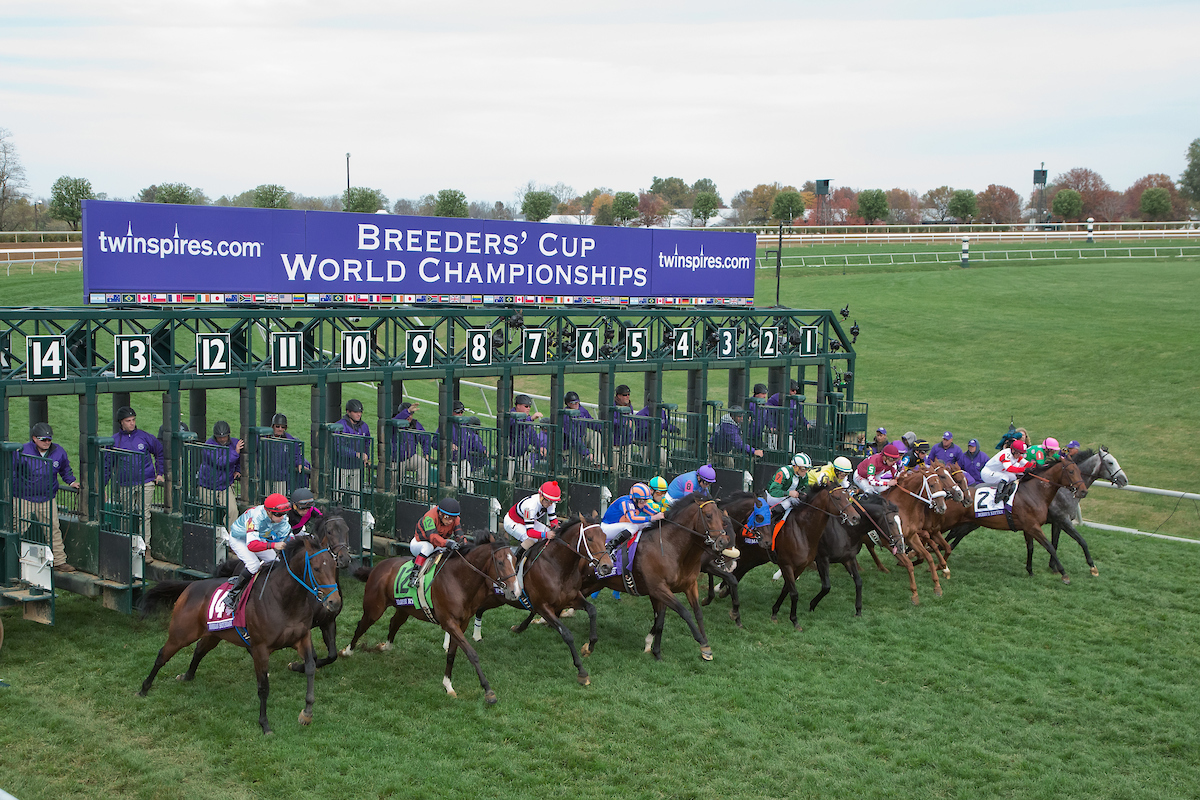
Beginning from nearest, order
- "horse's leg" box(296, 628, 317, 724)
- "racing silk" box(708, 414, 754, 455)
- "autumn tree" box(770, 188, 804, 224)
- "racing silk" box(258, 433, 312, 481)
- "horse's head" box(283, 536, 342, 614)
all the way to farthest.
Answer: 1. "horse's head" box(283, 536, 342, 614)
2. "horse's leg" box(296, 628, 317, 724)
3. "racing silk" box(258, 433, 312, 481)
4. "racing silk" box(708, 414, 754, 455)
5. "autumn tree" box(770, 188, 804, 224)

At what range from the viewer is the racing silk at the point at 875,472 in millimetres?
13156

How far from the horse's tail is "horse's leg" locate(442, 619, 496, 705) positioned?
2.34 meters

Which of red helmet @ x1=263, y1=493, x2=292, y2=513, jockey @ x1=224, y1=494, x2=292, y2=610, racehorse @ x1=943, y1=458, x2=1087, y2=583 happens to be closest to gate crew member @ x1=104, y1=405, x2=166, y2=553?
jockey @ x1=224, y1=494, x2=292, y2=610

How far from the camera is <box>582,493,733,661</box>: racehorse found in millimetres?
10172

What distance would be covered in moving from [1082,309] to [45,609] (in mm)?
34417

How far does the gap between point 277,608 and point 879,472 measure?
8.14 meters

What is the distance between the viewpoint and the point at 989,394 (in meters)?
27.7

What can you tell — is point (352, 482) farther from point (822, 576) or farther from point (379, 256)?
point (822, 576)

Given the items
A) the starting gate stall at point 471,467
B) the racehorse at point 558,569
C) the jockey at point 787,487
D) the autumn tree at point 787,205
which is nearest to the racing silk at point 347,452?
the starting gate stall at point 471,467

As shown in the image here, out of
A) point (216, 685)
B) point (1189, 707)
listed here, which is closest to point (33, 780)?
point (216, 685)

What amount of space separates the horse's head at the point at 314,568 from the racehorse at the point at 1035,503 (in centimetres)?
862

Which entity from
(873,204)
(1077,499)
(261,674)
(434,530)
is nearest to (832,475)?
(1077,499)

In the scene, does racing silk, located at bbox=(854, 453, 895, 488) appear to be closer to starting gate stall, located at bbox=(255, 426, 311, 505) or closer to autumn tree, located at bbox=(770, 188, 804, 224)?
starting gate stall, located at bbox=(255, 426, 311, 505)

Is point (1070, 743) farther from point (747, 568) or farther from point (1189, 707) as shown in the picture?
point (747, 568)
